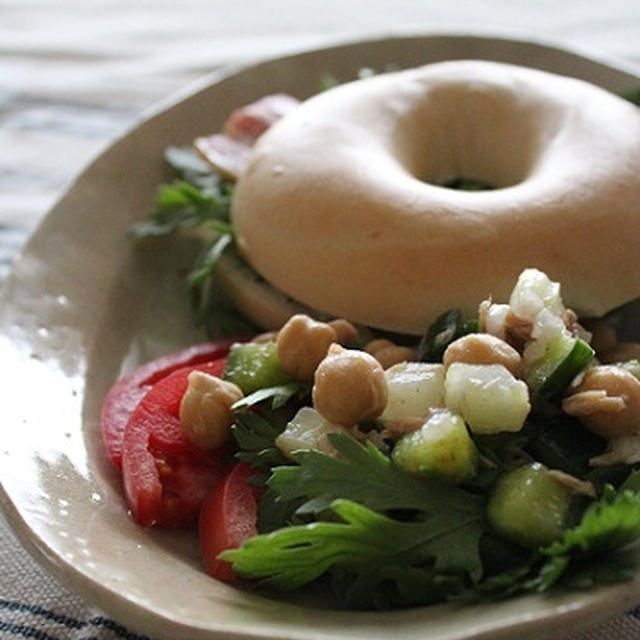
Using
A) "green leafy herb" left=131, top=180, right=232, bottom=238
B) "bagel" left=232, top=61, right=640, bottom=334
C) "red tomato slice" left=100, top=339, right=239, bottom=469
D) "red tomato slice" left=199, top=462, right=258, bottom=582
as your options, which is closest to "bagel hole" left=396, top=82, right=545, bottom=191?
"bagel" left=232, top=61, right=640, bottom=334

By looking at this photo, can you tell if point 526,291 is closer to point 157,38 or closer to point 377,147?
point 377,147

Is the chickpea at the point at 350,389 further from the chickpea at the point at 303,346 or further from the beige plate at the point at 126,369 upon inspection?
the beige plate at the point at 126,369

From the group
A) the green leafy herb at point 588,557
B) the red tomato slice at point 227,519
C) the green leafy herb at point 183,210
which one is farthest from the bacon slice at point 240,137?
the green leafy herb at point 588,557

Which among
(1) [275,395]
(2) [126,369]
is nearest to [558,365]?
(1) [275,395]

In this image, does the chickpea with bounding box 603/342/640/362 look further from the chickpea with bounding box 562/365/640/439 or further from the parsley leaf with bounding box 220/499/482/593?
the parsley leaf with bounding box 220/499/482/593

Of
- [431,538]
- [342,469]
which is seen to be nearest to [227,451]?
[342,469]

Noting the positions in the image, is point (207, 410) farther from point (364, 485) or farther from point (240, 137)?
point (240, 137)
